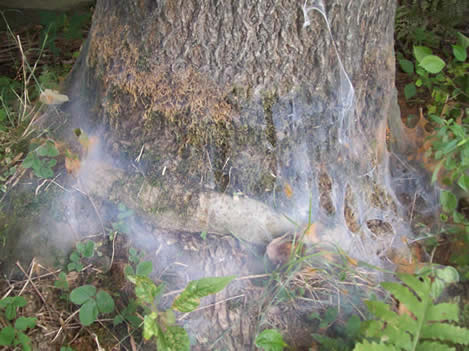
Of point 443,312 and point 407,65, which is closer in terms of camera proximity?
point 443,312

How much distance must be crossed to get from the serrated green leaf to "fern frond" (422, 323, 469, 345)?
66 cm

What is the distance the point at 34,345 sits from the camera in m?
1.59

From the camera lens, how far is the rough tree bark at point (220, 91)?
5.36ft

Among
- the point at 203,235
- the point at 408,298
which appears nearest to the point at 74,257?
the point at 203,235

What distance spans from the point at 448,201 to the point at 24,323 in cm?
190

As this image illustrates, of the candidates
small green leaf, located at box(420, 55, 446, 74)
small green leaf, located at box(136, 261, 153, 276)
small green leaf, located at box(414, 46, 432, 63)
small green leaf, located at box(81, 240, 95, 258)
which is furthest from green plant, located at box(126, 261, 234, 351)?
small green leaf, located at box(414, 46, 432, 63)

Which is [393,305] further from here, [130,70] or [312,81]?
[130,70]

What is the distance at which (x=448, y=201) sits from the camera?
2.05 meters

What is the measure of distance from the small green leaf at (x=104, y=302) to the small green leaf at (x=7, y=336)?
297 mm

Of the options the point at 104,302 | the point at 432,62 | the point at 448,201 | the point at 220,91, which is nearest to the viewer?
the point at 104,302

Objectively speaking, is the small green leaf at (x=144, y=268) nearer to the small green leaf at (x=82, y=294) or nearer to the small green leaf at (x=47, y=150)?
the small green leaf at (x=82, y=294)

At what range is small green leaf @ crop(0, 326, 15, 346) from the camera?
148 centimetres

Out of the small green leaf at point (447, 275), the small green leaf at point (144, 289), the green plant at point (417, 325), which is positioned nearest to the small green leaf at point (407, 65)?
the small green leaf at point (447, 275)

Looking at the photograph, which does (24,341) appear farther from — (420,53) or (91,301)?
(420,53)
